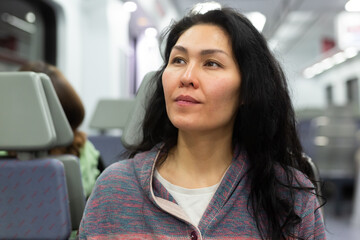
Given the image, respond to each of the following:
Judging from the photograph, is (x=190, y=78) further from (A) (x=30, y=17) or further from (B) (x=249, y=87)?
(A) (x=30, y=17)

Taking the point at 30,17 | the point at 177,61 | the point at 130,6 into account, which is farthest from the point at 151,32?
the point at 177,61

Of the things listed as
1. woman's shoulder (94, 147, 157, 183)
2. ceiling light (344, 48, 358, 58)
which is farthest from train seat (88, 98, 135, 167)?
ceiling light (344, 48, 358, 58)

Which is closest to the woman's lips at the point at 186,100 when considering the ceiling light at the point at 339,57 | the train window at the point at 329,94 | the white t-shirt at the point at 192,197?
the white t-shirt at the point at 192,197

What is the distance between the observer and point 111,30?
6.46m

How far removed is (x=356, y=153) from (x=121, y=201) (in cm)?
503

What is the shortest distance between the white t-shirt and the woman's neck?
0.02m

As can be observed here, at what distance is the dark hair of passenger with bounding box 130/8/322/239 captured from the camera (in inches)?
47.7

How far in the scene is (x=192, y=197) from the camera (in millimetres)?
1230

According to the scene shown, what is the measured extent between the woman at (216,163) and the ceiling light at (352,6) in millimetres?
7941

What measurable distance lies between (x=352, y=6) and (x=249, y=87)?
8.47 meters

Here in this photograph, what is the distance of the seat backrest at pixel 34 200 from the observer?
153 centimetres

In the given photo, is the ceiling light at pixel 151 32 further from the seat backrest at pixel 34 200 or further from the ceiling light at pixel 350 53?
the seat backrest at pixel 34 200

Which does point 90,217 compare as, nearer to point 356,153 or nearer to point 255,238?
point 255,238

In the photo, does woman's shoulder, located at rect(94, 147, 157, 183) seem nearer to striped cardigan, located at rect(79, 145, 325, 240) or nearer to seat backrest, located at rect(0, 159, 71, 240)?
striped cardigan, located at rect(79, 145, 325, 240)
